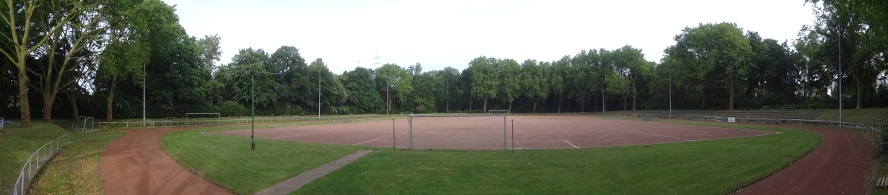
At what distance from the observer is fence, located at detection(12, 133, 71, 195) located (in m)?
12.5

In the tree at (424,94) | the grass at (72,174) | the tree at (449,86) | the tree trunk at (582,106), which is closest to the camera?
the grass at (72,174)

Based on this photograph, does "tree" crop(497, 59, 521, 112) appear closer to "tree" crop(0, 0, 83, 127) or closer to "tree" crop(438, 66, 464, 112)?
"tree" crop(438, 66, 464, 112)

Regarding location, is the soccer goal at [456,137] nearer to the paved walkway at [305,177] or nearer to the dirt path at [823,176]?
the paved walkway at [305,177]

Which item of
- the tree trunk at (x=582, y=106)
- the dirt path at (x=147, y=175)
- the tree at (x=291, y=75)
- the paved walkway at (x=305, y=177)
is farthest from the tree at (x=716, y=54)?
the dirt path at (x=147, y=175)

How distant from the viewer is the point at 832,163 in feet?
56.4

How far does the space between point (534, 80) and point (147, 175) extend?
307 ft

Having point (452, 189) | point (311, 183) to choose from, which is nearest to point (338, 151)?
point (311, 183)

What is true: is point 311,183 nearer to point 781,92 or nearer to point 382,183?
point 382,183

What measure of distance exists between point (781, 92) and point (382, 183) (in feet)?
267

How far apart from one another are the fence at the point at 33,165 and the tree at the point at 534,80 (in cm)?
8806

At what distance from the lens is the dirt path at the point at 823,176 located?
12969 millimetres

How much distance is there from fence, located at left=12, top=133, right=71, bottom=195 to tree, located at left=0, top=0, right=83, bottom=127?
6.29m

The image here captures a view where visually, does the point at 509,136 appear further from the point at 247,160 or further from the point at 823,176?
the point at 823,176

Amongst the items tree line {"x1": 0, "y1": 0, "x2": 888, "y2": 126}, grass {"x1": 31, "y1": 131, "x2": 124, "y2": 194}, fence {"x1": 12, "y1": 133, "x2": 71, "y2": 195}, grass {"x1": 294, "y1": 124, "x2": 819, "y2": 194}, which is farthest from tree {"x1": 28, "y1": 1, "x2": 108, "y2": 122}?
grass {"x1": 294, "y1": 124, "x2": 819, "y2": 194}
